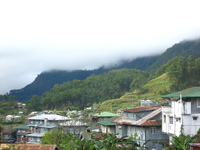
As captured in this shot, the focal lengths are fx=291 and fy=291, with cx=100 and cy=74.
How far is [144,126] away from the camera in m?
31.9

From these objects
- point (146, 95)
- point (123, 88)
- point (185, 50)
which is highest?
point (185, 50)

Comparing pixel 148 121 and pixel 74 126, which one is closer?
pixel 148 121

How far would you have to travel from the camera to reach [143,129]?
105 ft

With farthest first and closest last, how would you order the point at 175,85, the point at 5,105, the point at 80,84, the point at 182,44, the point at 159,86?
the point at 182,44 → the point at 80,84 → the point at 5,105 → the point at 159,86 → the point at 175,85

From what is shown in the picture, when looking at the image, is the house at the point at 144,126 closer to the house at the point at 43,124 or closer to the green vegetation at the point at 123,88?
the house at the point at 43,124

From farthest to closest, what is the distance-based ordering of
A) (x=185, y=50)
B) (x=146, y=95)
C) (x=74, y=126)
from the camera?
(x=185, y=50) < (x=146, y=95) < (x=74, y=126)

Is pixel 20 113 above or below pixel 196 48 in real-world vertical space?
below

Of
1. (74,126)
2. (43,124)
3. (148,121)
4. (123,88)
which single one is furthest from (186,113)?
(123,88)

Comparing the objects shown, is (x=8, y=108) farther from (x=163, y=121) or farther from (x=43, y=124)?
(x=163, y=121)

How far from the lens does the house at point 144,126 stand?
32.0m

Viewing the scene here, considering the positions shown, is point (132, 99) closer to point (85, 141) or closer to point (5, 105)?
point (5, 105)

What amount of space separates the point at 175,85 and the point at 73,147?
227 feet

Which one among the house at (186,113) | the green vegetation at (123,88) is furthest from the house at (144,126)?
the green vegetation at (123,88)

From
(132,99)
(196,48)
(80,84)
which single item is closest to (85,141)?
(132,99)
